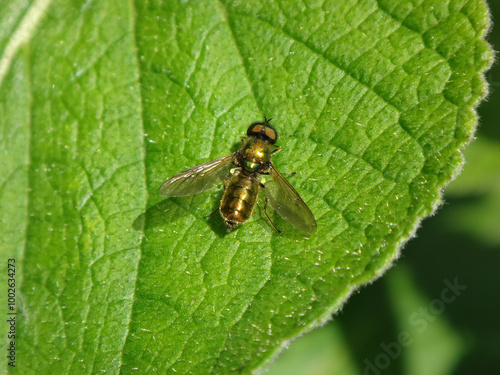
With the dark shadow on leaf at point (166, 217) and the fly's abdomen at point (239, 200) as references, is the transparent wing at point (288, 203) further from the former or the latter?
the dark shadow on leaf at point (166, 217)

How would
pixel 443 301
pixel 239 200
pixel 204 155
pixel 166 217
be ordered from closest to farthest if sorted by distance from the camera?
1. pixel 166 217
2. pixel 239 200
3. pixel 204 155
4. pixel 443 301

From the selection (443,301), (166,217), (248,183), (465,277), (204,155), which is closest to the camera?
(166,217)

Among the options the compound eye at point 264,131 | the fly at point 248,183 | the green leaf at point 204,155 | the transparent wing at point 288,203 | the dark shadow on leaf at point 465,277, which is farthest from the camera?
the dark shadow on leaf at point 465,277

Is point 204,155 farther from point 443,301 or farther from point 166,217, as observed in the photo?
point 443,301

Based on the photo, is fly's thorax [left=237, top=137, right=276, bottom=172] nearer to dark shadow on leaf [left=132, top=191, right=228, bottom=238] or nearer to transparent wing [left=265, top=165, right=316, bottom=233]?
transparent wing [left=265, top=165, right=316, bottom=233]

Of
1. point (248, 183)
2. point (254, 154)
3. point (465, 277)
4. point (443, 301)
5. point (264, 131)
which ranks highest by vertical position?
point (264, 131)

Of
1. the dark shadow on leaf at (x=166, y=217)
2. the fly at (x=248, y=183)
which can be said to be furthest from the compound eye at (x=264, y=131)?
the dark shadow on leaf at (x=166, y=217)

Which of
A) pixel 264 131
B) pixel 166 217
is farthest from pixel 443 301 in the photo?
pixel 166 217
